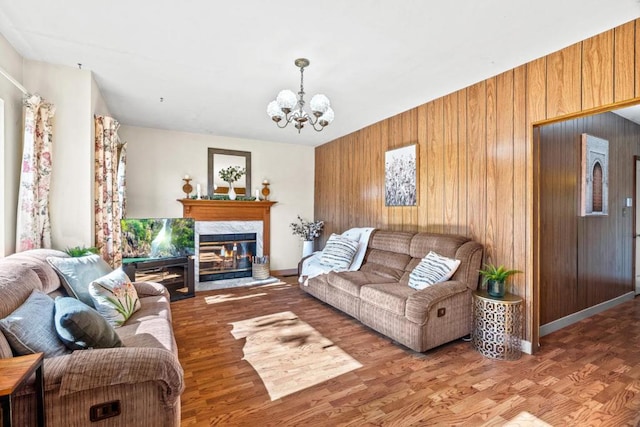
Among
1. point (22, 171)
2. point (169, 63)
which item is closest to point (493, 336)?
point (169, 63)

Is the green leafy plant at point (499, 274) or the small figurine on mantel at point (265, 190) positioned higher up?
the small figurine on mantel at point (265, 190)

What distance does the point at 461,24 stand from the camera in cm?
214

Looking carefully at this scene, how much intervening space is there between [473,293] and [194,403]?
2.55 meters

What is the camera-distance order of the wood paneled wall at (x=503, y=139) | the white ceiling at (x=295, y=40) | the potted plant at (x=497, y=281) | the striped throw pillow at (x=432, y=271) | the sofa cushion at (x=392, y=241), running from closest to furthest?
the white ceiling at (x=295, y=40), the wood paneled wall at (x=503, y=139), the potted plant at (x=497, y=281), the striped throw pillow at (x=432, y=271), the sofa cushion at (x=392, y=241)

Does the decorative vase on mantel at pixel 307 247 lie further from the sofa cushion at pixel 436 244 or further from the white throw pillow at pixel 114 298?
the white throw pillow at pixel 114 298

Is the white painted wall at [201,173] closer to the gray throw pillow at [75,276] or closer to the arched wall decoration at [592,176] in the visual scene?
the gray throw pillow at [75,276]

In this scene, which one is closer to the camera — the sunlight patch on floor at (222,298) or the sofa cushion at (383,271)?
the sofa cushion at (383,271)

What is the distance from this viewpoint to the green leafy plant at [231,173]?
5.51 meters

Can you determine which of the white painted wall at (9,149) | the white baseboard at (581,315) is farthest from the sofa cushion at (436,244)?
the white painted wall at (9,149)

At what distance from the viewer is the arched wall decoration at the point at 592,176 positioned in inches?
136

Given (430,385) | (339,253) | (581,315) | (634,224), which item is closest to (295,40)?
(339,253)

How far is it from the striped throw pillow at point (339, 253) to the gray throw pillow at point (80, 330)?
2.86m

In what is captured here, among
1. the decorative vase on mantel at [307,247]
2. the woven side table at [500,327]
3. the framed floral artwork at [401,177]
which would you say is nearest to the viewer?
the woven side table at [500,327]

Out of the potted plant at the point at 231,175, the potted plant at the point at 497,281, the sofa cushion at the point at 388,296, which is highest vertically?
the potted plant at the point at 231,175
